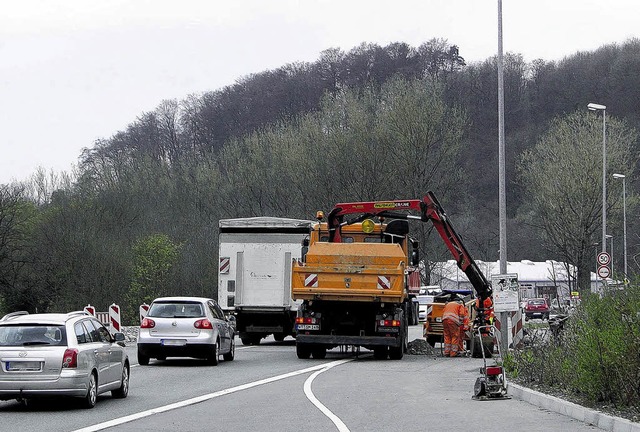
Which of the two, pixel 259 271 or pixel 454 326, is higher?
pixel 259 271

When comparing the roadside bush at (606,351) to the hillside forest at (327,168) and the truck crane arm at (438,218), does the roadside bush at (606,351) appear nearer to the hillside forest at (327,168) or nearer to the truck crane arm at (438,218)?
the truck crane arm at (438,218)

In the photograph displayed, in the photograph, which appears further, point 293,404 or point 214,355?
point 214,355

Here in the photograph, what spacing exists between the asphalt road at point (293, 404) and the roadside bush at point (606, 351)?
0.71m

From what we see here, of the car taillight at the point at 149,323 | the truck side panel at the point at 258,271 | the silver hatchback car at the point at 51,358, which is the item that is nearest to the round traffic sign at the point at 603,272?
the truck side panel at the point at 258,271

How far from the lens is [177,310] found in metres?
26.5

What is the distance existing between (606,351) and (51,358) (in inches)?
307

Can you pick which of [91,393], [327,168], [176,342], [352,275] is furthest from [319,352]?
[327,168]

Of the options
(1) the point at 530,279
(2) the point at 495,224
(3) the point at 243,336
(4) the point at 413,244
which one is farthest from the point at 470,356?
(1) the point at 530,279

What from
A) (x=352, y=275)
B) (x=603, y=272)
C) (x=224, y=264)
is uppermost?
(x=603, y=272)

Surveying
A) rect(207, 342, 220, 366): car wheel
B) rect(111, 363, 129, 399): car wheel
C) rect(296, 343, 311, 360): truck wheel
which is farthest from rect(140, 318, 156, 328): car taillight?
rect(111, 363, 129, 399): car wheel

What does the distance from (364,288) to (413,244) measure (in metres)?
4.58

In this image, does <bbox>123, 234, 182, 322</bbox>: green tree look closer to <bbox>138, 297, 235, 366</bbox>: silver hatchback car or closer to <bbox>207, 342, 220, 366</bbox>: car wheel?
<bbox>207, 342, 220, 366</bbox>: car wheel

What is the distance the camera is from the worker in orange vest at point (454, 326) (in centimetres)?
2975

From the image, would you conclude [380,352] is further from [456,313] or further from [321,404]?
[321,404]
